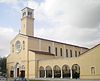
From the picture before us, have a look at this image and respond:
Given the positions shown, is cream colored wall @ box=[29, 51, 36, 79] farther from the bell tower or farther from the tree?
the tree

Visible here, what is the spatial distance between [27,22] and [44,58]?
1414cm

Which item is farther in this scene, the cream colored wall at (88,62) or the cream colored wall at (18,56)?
the cream colored wall at (18,56)

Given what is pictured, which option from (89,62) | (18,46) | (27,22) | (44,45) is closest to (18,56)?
(18,46)

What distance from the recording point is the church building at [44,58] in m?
46.1

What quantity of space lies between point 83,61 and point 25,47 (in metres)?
22.5

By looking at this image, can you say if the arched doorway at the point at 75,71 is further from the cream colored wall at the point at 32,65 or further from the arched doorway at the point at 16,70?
the arched doorway at the point at 16,70

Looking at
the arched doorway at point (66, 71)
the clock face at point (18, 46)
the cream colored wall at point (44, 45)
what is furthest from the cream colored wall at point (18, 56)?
the arched doorway at point (66, 71)

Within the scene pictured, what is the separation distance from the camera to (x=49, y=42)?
69562 millimetres

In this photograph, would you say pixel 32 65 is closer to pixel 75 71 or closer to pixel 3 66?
pixel 75 71

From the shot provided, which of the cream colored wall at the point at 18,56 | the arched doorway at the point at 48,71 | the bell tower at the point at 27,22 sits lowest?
the arched doorway at the point at 48,71

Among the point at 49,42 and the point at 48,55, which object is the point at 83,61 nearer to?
the point at 48,55

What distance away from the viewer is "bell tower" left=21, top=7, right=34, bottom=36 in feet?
230

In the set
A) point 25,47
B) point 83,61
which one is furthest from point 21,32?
point 83,61

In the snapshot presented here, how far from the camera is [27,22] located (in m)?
70.2
